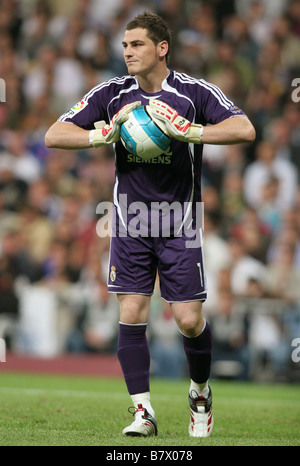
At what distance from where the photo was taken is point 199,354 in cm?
642

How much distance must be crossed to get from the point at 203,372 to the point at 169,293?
616 millimetres

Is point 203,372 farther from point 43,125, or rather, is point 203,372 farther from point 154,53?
point 43,125

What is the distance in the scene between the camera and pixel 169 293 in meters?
6.35

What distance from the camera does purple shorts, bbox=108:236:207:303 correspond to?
629 cm

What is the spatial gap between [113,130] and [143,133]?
0.20 m

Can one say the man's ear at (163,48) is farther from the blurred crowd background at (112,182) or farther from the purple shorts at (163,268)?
the blurred crowd background at (112,182)

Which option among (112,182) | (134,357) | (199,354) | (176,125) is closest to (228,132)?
(176,125)

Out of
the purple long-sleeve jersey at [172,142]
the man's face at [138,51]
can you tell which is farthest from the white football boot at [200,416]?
the man's face at [138,51]

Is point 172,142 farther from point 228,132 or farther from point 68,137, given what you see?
point 68,137

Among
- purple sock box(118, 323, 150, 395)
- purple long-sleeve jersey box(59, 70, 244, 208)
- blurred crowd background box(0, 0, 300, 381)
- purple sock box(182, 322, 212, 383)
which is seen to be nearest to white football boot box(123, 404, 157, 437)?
purple sock box(118, 323, 150, 395)

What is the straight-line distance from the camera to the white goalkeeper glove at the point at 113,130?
6.02m

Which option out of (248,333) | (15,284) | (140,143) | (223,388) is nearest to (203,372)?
(140,143)

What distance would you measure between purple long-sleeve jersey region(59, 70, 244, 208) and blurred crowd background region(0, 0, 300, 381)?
5.84m

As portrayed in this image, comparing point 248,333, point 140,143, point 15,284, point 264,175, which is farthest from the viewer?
point 264,175
